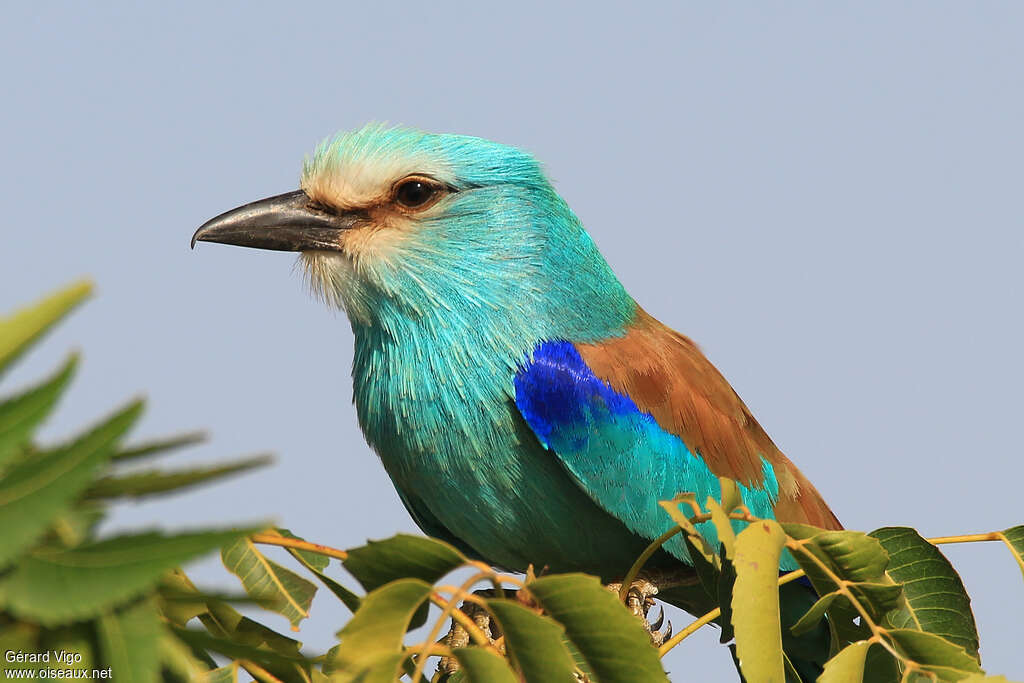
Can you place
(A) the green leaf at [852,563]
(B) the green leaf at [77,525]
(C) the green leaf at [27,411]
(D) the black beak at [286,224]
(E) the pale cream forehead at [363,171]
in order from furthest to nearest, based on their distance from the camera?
(E) the pale cream forehead at [363,171] < (D) the black beak at [286,224] < (A) the green leaf at [852,563] < (B) the green leaf at [77,525] < (C) the green leaf at [27,411]

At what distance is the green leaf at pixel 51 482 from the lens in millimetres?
1575

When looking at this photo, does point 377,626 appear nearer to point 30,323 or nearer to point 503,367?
point 30,323

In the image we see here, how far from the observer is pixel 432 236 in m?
5.27

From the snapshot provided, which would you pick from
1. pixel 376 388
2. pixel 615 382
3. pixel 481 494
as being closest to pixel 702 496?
pixel 615 382

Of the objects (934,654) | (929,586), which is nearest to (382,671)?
(934,654)

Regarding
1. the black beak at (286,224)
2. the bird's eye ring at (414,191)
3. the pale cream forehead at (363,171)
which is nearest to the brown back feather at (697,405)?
the bird's eye ring at (414,191)

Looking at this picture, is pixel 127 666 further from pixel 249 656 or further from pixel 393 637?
pixel 393 637

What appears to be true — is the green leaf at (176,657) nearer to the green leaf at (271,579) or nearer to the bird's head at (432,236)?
the green leaf at (271,579)

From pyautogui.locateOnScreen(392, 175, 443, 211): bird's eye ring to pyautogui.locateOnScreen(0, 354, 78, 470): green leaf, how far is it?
3806 millimetres

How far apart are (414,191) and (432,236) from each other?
0.23m

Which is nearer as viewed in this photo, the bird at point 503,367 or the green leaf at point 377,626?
the green leaf at point 377,626

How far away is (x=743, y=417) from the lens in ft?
18.2

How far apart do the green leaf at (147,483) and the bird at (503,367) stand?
2889 mm

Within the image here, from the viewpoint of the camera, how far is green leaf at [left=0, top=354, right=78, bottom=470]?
5.14 ft
